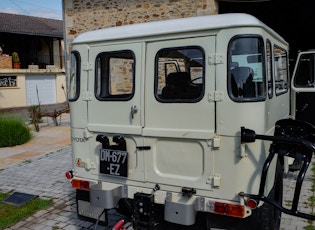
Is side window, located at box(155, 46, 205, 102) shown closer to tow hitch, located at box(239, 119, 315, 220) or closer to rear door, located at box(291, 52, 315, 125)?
tow hitch, located at box(239, 119, 315, 220)

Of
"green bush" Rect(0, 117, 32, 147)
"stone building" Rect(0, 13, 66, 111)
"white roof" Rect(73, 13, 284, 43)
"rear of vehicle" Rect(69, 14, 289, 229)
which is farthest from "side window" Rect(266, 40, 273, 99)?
"stone building" Rect(0, 13, 66, 111)

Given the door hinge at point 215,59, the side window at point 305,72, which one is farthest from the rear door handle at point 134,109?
the side window at point 305,72

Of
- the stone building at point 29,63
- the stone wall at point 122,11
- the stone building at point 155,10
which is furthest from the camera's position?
the stone building at point 29,63

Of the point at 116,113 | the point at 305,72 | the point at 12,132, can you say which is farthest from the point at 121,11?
the point at 116,113

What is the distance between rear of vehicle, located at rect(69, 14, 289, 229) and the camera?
2975mm

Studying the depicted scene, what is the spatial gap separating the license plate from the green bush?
763 centimetres

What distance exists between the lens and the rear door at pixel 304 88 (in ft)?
23.5

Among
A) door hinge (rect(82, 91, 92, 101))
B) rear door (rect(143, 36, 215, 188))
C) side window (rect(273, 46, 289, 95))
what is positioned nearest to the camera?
rear door (rect(143, 36, 215, 188))

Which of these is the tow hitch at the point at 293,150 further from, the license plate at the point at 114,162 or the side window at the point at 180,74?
the license plate at the point at 114,162

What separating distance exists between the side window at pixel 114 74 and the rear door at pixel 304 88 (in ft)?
15.0

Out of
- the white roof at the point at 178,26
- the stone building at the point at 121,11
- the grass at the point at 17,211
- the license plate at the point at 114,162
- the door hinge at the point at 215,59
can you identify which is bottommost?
the grass at the point at 17,211

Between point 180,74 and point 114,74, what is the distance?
0.90 m

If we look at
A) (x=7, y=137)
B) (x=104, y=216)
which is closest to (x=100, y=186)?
(x=104, y=216)

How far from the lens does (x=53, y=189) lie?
6.16 metres
